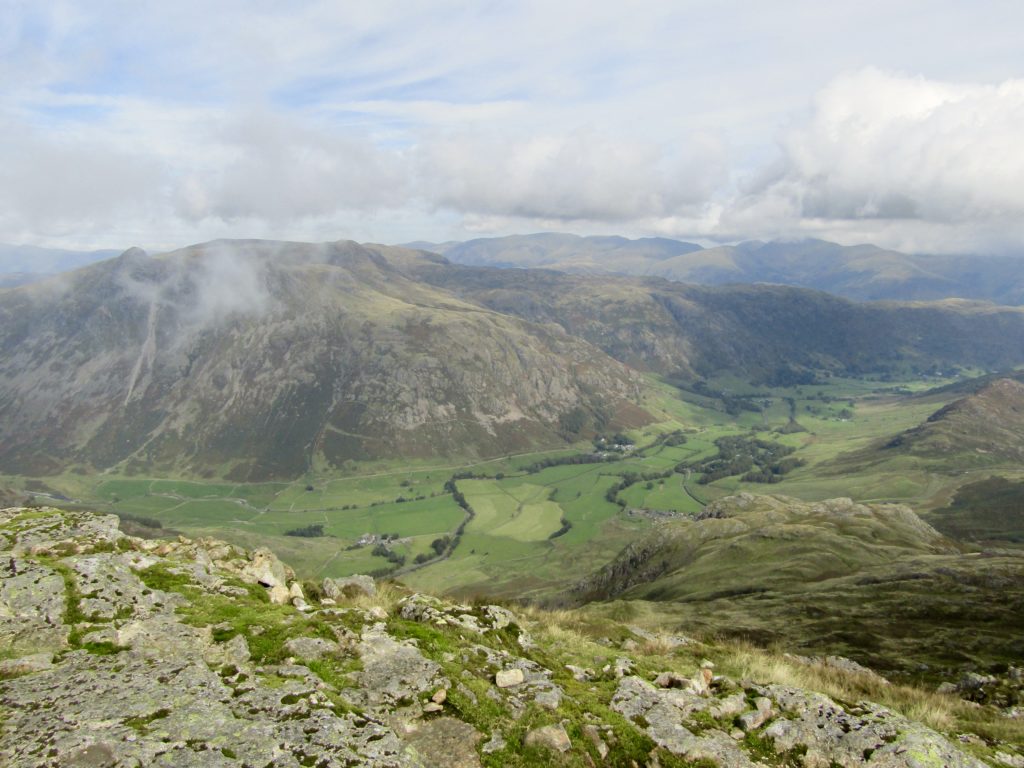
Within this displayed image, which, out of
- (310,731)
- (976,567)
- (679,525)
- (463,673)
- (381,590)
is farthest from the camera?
(679,525)

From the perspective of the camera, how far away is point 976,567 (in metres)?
59.9

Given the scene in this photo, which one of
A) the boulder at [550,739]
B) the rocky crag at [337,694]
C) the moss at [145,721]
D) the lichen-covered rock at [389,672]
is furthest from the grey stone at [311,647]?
the boulder at [550,739]

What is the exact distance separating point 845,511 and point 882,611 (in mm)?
74442

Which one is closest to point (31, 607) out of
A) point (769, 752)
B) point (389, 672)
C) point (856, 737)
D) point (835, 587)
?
point (389, 672)

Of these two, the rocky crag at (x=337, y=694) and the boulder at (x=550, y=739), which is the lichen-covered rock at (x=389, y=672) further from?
the boulder at (x=550, y=739)

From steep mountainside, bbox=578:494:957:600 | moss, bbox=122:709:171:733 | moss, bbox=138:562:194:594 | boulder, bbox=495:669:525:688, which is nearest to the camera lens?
moss, bbox=122:709:171:733

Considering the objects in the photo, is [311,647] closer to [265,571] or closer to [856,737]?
[265,571]

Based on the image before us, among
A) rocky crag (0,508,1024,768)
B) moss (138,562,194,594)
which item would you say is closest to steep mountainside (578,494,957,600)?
rocky crag (0,508,1024,768)

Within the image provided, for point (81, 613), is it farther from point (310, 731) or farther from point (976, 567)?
point (976, 567)

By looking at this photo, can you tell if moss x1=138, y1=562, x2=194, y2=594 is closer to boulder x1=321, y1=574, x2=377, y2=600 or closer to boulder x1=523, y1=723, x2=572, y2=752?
boulder x1=321, y1=574, x2=377, y2=600

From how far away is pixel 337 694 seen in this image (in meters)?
14.6

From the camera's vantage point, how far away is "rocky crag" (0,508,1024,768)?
12.2 meters

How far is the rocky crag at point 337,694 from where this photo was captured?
1216cm

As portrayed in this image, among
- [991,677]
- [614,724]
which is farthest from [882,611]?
[614,724]
